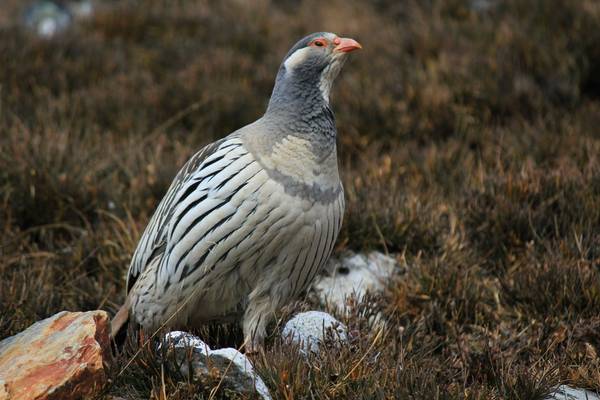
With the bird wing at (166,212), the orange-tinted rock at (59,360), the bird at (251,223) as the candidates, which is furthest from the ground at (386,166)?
the bird wing at (166,212)

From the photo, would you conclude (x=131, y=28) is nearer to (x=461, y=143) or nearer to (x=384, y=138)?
(x=384, y=138)

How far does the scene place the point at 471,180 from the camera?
6090mm

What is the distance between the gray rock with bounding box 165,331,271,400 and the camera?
3.59 m

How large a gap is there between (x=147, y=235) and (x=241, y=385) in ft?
3.97

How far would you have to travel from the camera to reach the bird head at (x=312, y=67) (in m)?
4.46

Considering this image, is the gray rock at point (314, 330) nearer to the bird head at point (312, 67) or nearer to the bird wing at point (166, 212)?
the bird wing at point (166, 212)

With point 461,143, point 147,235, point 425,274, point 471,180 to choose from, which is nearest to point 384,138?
point 461,143

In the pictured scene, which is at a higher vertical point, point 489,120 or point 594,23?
point 594,23

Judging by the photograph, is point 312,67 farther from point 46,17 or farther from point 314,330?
point 46,17

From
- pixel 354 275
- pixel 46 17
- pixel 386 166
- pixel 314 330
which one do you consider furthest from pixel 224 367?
pixel 46 17

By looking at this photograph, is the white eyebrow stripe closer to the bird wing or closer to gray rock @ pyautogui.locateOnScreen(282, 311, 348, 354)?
the bird wing

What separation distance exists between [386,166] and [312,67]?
1923 millimetres

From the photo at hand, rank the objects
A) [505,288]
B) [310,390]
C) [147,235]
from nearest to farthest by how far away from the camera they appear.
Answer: [310,390] < [147,235] < [505,288]

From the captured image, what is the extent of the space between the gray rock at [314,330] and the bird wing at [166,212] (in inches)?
29.7
